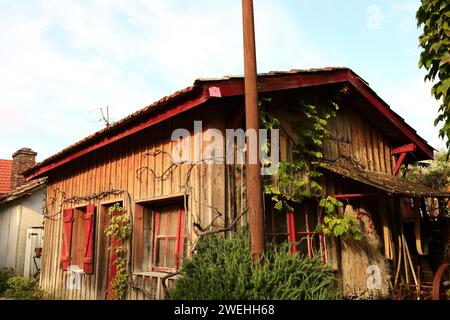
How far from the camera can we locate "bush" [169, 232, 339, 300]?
13.5ft

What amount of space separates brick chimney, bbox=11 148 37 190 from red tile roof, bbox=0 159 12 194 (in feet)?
5.79

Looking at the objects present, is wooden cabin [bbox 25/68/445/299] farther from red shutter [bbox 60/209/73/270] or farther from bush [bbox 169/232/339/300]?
bush [bbox 169/232/339/300]

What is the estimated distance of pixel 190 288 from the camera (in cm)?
441

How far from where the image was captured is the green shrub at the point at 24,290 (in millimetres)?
9836

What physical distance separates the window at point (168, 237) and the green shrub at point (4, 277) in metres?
7.17

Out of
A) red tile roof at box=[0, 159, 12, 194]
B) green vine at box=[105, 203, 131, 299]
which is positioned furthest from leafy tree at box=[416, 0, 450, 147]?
red tile roof at box=[0, 159, 12, 194]

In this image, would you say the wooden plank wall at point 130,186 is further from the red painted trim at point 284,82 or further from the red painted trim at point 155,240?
the red painted trim at point 284,82

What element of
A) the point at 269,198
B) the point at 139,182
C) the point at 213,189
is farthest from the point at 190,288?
the point at 139,182

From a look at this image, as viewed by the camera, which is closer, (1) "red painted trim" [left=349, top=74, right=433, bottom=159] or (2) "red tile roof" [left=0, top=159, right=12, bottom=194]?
(1) "red painted trim" [left=349, top=74, right=433, bottom=159]

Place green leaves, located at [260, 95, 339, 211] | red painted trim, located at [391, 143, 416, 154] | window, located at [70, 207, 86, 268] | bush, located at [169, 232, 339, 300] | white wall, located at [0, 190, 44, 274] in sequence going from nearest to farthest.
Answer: bush, located at [169, 232, 339, 300], green leaves, located at [260, 95, 339, 211], red painted trim, located at [391, 143, 416, 154], window, located at [70, 207, 86, 268], white wall, located at [0, 190, 44, 274]

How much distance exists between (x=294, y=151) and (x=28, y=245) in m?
10.5

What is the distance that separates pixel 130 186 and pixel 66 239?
302cm

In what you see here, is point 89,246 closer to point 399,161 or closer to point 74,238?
point 74,238

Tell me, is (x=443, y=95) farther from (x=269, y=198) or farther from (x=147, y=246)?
(x=147, y=246)
